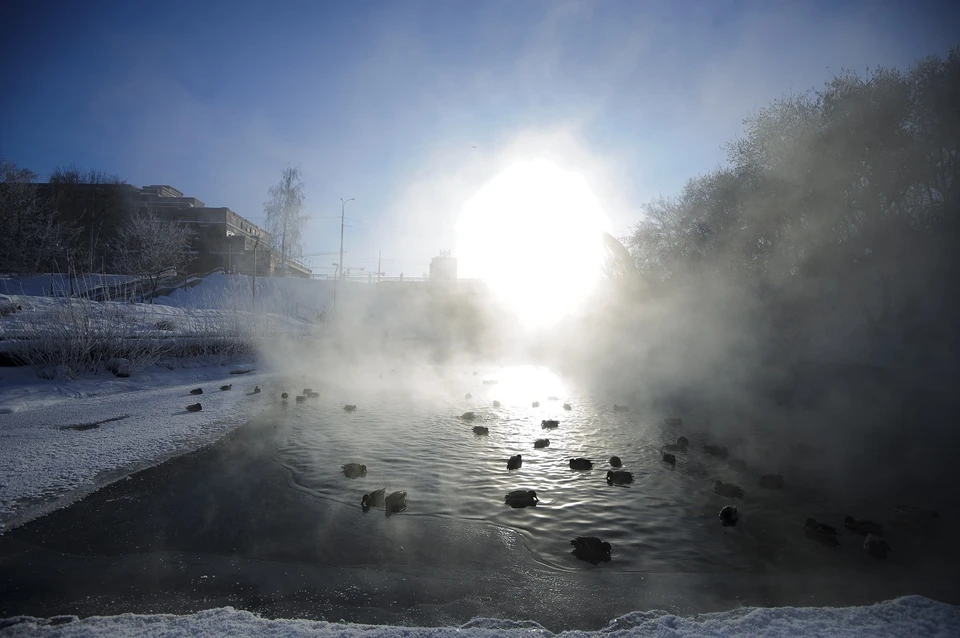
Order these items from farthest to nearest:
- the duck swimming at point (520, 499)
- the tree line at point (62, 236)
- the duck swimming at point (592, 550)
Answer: the tree line at point (62, 236) → the duck swimming at point (520, 499) → the duck swimming at point (592, 550)

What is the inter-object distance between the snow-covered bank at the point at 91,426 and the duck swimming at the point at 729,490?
516 cm

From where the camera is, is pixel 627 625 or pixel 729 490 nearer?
pixel 627 625

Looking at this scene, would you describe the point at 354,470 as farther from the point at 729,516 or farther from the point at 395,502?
the point at 729,516

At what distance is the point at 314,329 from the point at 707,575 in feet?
77.2

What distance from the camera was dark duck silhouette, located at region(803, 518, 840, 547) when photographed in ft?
10.2

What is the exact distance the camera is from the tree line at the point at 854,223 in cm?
1430

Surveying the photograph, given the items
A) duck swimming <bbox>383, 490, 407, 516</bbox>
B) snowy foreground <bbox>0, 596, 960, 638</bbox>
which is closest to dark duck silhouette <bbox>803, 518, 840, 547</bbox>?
snowy foreground <bbox>0, 596, 960, 638</bbox>

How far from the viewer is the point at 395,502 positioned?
344 centimetres

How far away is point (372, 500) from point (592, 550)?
1643mm

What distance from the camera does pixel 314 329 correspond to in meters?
24.0

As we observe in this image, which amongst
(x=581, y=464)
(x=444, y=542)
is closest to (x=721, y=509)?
(x=581, y=464)

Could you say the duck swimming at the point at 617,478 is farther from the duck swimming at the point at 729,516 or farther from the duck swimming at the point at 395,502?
the duck swimming at the point at 395,502

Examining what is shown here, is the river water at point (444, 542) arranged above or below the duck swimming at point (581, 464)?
below

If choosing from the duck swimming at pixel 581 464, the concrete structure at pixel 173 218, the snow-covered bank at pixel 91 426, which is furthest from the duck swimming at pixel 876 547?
the concrete structure at pixel 173 218
